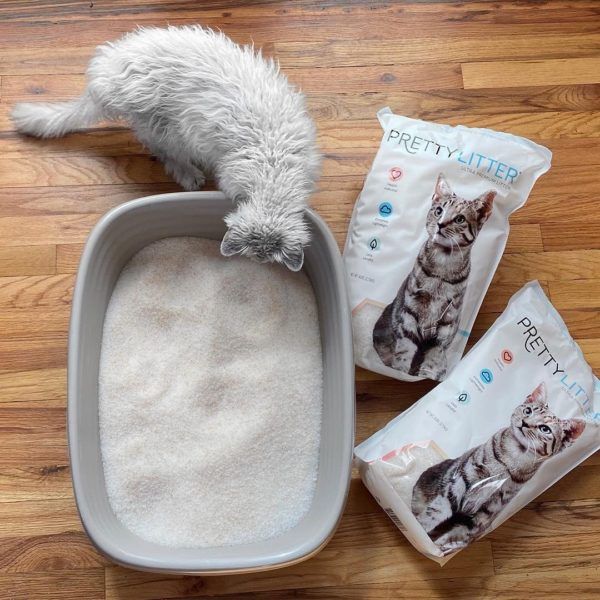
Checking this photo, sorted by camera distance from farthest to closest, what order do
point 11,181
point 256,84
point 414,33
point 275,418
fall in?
point 414,33, point 11,181, point 275,418, point 256,84

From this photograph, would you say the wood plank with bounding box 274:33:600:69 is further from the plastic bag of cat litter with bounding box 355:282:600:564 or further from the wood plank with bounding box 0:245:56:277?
the plastic bag of cat litter with bounding box 355:282:600:564

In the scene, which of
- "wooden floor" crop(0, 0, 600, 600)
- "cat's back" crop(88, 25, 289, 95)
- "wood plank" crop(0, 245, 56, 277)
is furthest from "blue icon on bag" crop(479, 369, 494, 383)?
"wood plank" crop(0, 245, 56, 277)

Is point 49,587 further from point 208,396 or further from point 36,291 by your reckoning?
point 36,291

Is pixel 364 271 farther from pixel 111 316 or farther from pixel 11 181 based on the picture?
pixel 11 181

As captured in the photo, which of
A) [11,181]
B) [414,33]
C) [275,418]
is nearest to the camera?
[275,418]

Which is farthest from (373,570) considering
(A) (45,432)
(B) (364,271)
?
(A) (45,432)

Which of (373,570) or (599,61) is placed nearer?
(373,570)
